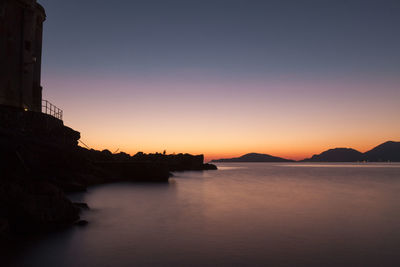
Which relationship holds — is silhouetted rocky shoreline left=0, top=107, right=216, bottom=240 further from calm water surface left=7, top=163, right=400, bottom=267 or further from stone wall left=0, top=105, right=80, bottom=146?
calm water surface left=7, top=163, right=400, bottom=267

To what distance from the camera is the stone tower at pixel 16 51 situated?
69.1 feet

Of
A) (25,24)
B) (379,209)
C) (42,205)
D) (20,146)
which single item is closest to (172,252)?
(42,205)

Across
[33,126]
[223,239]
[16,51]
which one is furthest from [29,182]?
[16,51]

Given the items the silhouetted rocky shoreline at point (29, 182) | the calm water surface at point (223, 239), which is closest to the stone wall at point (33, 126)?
the silhouetted rocky shoreline at point (29, 182)

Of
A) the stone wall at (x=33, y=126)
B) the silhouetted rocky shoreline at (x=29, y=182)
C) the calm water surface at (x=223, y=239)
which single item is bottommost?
the calm water surface at (x=223, y=239)

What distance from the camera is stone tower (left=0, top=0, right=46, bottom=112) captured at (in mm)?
21062

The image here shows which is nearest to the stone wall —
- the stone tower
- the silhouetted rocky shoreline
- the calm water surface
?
the silhouetted rocky shoreline

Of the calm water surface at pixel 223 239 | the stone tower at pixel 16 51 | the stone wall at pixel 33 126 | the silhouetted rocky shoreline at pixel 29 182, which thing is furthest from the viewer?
the stone tower at pixel 16 51

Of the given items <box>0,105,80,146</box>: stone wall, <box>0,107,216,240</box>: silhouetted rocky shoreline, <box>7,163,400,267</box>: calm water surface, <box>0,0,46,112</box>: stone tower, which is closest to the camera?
<box>7,163,400,267</box>: calm water surface

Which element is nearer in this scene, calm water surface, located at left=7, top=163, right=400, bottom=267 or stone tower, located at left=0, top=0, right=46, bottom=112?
calm water surface, located at left=7, top=163, right=400, bottom=267

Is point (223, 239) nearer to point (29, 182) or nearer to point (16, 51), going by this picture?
point (29, 182)

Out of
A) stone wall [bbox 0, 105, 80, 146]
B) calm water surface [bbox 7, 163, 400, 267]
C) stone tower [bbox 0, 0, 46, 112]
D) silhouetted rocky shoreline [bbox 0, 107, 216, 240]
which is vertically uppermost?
stone tower [bbox 0, 0, 46, 112]

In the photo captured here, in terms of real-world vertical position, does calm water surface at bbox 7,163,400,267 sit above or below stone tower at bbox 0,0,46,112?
below

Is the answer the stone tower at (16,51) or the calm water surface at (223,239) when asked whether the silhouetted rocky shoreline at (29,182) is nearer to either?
the calm water surface at (223,239)
